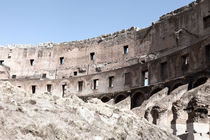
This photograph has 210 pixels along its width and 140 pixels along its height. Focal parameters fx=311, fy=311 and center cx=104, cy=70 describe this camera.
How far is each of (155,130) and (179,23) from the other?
22304 mm

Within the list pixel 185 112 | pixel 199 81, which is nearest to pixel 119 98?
pixel 199 81

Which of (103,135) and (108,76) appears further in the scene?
(108,76)

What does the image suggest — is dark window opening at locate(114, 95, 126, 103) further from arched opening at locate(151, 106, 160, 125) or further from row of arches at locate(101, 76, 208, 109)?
arched opening at locate(151, 106, 160, 125)

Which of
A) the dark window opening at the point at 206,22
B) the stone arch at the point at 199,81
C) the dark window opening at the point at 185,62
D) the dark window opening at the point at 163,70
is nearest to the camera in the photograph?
the stone arch at the point at 199,81

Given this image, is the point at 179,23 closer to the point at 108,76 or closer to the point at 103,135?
the point at 108,76

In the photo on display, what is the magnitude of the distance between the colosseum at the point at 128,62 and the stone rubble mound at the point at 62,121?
697cm

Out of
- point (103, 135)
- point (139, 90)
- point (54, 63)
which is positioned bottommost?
point (103, 135)

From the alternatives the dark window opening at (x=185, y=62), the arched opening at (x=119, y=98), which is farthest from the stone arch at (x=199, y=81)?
the arched opening at (x=119, y=98)

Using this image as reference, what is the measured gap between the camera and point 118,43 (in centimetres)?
3447

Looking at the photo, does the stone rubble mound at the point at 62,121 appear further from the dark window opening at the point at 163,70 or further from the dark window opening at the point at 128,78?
the dark window opening at the point at 128,78

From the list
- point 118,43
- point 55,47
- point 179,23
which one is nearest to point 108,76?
point 118,43

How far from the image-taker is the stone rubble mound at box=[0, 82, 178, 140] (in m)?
5.73

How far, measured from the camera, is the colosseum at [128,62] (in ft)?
74.4

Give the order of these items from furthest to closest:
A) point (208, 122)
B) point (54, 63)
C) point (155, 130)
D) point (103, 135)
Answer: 1. point (54, 63)
2. point (208, 122)
3. point (155, 130)
4. point (103, 135)
